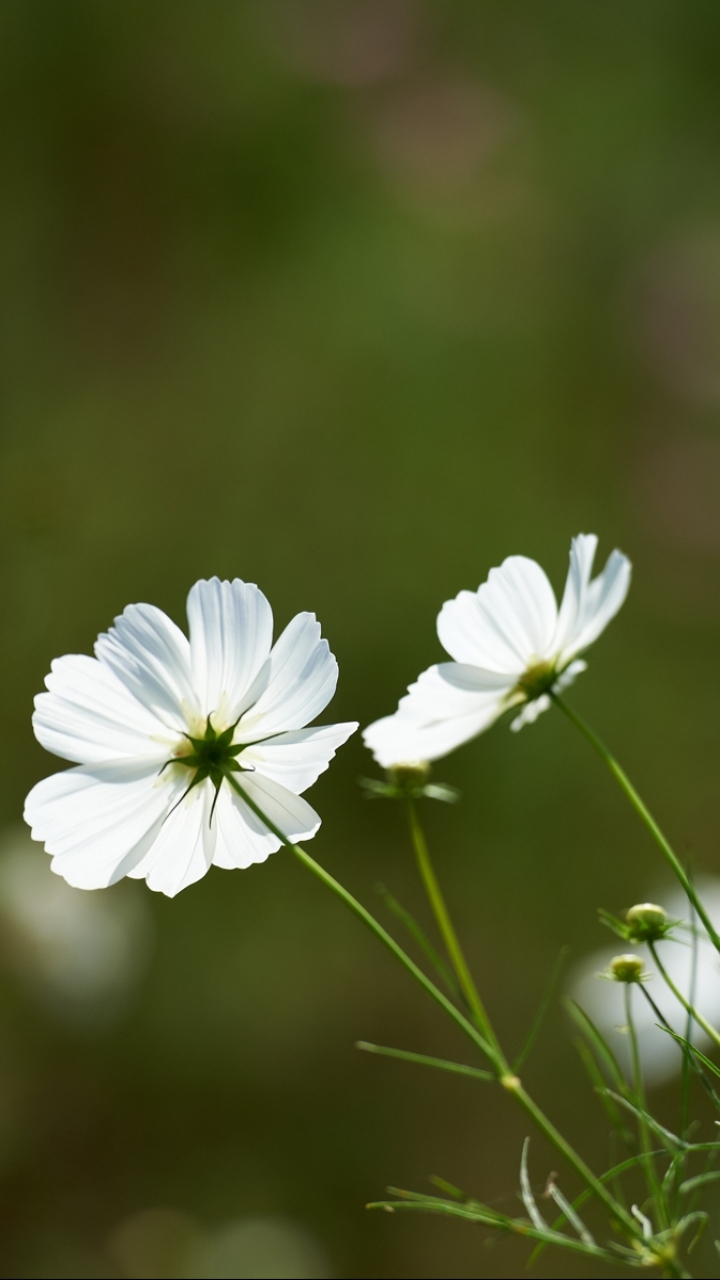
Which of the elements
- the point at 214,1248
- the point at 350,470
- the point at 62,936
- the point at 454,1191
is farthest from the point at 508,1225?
the point at 350,470

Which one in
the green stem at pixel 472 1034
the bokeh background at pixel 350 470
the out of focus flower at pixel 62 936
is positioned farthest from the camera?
the bokeh background at pixel 350 470

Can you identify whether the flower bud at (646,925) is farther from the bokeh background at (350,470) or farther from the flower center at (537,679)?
the bokeh background at (350,470)

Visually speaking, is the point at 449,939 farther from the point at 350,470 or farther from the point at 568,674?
the point at 350,470

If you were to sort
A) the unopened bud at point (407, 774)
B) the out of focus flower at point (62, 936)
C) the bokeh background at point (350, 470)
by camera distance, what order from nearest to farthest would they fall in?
the unopened bud at point (407, 774) → the out of focus flower at point (62, 936) → the bokeh background at point (350, 470)

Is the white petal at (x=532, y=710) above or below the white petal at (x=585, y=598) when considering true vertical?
below

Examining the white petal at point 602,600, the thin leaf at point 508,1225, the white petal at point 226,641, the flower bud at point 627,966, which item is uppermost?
the white petal at point 226,641

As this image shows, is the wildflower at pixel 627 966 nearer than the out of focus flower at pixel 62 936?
Yes

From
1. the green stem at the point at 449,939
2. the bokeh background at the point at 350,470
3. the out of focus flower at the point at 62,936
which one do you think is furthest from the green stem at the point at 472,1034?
the bokeh background at the point at 350,470
